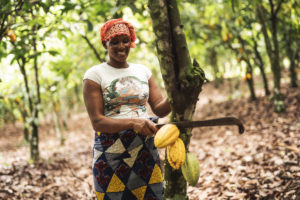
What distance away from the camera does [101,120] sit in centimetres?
140

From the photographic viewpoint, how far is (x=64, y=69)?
3.73 metres

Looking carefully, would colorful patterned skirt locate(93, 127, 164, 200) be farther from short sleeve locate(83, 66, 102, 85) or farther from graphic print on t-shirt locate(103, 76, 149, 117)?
short sleeve locate(83, 66, 102, 85)

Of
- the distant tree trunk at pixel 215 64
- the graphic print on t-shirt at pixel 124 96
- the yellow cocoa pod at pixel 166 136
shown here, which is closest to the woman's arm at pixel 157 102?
the graphic print on t-shirt at pixel 124 96

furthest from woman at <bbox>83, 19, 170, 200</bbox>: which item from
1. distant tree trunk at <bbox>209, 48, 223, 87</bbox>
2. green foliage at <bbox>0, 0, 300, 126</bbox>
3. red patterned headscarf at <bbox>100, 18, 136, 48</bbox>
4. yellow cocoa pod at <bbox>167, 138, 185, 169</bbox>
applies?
distant tree trunk at <bbox>209, 48, 223, 87</bbox>

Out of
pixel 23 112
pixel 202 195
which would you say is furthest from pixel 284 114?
pixel 23 112

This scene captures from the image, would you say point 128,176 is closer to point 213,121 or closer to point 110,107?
point 110,107

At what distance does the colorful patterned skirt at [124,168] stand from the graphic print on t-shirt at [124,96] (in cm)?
16

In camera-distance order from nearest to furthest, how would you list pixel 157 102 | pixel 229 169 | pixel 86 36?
pixel 157 102
pixel 229 169
pixel 86 36

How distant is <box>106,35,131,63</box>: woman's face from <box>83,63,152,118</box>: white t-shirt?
9 cm

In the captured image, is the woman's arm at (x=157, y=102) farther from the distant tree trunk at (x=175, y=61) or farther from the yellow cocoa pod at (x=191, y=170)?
the yellow cocoa pod at (x=191, y=170)

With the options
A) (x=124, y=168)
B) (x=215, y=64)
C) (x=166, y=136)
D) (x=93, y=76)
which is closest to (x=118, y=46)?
(x=93, y=76)

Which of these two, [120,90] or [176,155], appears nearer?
[176,155]

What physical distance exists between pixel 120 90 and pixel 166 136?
52 centimetres

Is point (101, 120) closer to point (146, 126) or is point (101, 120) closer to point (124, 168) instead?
point (146, 126)
